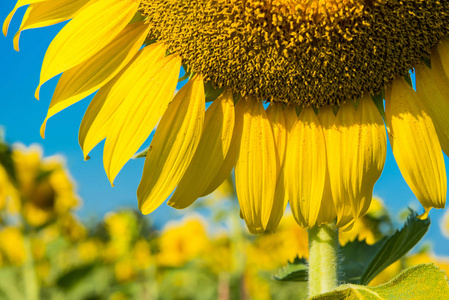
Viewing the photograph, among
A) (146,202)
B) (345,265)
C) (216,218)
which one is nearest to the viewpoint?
(146,202)

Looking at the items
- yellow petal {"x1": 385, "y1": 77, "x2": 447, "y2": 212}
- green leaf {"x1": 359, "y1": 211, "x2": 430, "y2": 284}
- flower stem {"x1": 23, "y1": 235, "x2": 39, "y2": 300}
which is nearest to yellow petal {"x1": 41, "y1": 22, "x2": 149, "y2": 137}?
yellow petal {"x1": 385, "y1": 77, "x2": 447, "y2": 212}

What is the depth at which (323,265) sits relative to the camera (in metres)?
Answer: 1.78

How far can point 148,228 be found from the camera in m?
8.29

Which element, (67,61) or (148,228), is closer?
(67,61)

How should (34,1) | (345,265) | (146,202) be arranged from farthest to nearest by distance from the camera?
(345,265)
(146,202)
(34,1)

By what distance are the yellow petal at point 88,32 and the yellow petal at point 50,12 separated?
0.03 metres

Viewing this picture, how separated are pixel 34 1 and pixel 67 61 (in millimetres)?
201

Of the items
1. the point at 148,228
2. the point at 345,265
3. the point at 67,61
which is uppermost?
the point at 148,228

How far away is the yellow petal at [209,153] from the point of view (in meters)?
1.79

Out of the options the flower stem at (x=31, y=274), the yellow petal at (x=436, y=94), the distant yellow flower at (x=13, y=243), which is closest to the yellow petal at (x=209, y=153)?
the yellow petal at (x=436, y=94)

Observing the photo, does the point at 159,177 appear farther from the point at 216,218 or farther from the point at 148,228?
the point at 148,228

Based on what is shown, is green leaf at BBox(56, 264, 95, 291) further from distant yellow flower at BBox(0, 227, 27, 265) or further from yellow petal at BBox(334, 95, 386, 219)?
distant yellow flower at BBox(0, 227, 27, 265)

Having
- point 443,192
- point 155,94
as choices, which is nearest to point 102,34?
point 155,94

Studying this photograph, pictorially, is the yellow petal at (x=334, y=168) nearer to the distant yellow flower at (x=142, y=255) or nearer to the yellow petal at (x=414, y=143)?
the yellow petal at (x=414, y=143)
